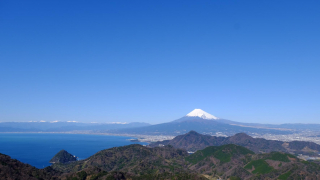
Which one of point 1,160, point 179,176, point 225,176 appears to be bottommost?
A: point 225,176

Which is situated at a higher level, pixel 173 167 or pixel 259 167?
pixel 173 167

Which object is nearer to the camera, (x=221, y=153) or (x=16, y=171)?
(x=16, y=171)

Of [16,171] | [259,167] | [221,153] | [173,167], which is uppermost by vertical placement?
[16,171]

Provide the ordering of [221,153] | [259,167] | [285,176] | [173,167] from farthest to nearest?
1. [221,153]
2. [173,167]
3. [259,167]
4. [285,176]

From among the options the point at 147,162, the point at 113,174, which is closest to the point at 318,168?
the point at 147,162

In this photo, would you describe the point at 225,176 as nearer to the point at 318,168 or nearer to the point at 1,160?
the point at 318,168

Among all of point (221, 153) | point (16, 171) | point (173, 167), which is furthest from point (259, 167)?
point (16, 171)

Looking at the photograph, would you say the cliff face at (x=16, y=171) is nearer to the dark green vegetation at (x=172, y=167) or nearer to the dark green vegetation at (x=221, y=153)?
the dark green vegetation at (x=172, y=167)

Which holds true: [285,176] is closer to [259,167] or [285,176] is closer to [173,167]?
[259,167]

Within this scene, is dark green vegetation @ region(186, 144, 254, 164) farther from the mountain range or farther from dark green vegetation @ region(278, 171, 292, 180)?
dark green vegetation @ region(278, 171, 292, 180)
